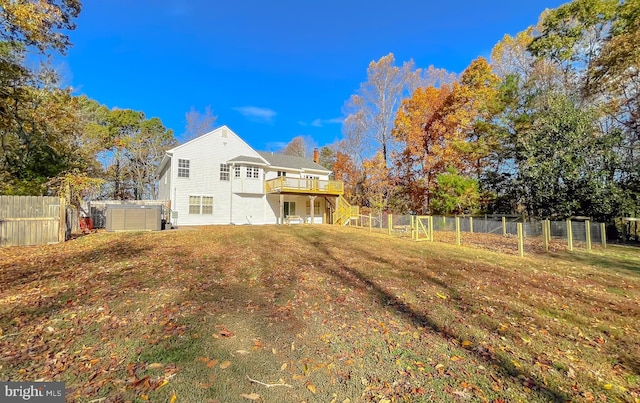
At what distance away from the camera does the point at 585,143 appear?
16.0 m

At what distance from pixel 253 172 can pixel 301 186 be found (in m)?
3.91

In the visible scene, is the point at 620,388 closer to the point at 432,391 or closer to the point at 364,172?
the point at 432,391

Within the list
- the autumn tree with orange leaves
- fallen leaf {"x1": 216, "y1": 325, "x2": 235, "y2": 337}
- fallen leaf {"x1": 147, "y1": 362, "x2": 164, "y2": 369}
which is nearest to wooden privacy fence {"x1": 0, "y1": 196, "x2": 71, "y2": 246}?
fallen leaf {"x1": 216, "y1": 325, "x2": 235, "y2": 337}

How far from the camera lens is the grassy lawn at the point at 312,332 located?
2703mm

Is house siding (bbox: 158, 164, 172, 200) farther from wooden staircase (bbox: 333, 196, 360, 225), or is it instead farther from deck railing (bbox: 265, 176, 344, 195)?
wooden staircase (bbox: 333, 196, 360, 225)

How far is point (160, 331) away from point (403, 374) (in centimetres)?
302

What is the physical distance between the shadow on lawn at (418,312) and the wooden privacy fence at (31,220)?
9.76m

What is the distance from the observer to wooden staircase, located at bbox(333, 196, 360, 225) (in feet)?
73.9

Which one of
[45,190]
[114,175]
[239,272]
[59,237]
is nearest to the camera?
[239,272]

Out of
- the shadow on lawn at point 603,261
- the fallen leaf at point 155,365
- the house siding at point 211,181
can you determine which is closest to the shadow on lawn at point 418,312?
the fallen leaf at point 155,365

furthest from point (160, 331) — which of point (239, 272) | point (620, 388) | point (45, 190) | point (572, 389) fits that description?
point (45, 190)

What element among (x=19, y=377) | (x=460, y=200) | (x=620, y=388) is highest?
(x=460, y=200)

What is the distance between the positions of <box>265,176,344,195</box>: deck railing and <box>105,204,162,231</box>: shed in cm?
856

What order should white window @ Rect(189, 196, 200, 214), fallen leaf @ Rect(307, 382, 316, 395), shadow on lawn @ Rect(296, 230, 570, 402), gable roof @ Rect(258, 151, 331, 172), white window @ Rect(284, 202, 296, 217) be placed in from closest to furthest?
fallen leaf @ Rect(307, 382, 316, 395) < shadow on lawn @ Rect(296, 230, 570, 402) < white window @ Rect(189, 196, 200, 214) < white window @ Rect(284, 202, 296, 217) < gable roof @ Rect(258, 151, 331, 172)
